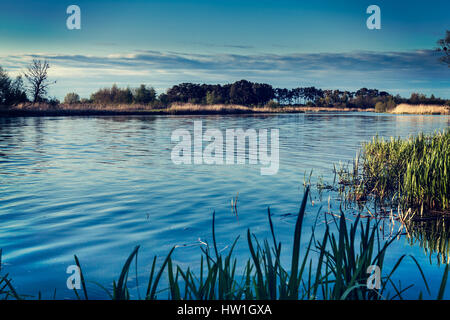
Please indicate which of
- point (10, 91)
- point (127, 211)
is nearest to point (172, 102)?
point (10, 91)

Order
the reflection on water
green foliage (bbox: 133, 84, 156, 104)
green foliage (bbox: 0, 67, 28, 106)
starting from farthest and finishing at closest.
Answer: green foliage (bbox: 133, 84, 156, 104), green foliage (bbox: 0, 67, 28, 106), the reflection on water

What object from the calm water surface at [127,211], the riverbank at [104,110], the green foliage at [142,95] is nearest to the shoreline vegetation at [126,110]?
the riverbank at [104,110]

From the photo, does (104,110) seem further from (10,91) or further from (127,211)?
(127,211)

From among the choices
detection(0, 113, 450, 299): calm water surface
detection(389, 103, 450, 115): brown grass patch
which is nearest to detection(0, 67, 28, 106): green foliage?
detection(0, 113, 450, 299): calm water surface

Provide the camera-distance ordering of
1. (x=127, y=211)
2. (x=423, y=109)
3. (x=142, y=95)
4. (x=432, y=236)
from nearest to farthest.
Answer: (x=432, y=236)
(x=127, y=211)
(x=423, y=109)
(x=142, y=95)

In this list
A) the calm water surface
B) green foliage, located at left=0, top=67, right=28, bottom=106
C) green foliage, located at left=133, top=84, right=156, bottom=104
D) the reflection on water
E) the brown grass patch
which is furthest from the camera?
green foliage, located at left=133, top=84, right=156, bottom=104

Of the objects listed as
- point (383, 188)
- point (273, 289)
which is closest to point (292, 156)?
point (383, 188)

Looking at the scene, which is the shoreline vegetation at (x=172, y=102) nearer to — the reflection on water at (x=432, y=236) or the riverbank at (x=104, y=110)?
the riverbank at (x=104, y=110)

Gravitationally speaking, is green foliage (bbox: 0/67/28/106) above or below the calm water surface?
above

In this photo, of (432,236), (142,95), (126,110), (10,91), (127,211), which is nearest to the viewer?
(432,236)

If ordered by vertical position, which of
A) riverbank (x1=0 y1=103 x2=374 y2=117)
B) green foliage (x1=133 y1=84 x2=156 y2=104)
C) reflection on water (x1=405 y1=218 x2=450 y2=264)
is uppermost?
green foliage (x1=133 y1=84 x2=156 y2=104)

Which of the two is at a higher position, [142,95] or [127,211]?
[142,95]

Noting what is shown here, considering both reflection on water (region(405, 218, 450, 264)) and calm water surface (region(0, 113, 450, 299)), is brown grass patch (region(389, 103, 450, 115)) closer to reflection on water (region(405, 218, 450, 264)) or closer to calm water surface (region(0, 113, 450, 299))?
calm water surface (region(0, 113, 450, 299))
